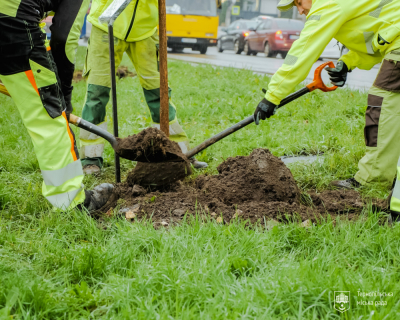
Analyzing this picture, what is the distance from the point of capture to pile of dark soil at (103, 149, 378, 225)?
104 inches

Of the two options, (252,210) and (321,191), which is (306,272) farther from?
(321,191)

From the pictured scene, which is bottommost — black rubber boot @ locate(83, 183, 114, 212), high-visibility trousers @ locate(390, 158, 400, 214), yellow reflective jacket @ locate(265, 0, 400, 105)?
black rubber boot @ locate(83, 183, 114, 212)

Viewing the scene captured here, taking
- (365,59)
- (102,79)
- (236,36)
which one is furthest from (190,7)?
(365,59)

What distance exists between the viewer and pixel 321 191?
337 centimetres

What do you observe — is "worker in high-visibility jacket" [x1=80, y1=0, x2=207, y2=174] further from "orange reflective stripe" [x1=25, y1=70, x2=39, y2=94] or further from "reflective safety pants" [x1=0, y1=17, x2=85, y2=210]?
"orange reflective stripe" [x1=25, y1=70, x2=39, y2=94]

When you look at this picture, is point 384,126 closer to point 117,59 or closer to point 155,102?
point 155,102

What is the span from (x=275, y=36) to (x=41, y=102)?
14.4 m

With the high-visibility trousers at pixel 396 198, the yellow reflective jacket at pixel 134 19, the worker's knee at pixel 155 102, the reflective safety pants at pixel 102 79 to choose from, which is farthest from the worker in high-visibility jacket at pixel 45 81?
the high-visibility trousers at pixel 396 198

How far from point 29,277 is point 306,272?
132 centimetres

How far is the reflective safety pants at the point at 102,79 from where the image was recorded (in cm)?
369

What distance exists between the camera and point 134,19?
3.49 metres

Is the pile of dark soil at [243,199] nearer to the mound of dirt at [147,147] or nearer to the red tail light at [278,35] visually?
the mound of dirt at [147,147]

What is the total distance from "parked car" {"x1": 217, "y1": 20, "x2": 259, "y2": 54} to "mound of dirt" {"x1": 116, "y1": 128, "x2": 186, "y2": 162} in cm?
1616

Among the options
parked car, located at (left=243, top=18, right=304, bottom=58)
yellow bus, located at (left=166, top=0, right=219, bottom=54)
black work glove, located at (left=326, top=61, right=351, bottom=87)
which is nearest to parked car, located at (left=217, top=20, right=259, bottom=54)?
parked car, located at (left=243, top=18, right=304, bottom=58)
